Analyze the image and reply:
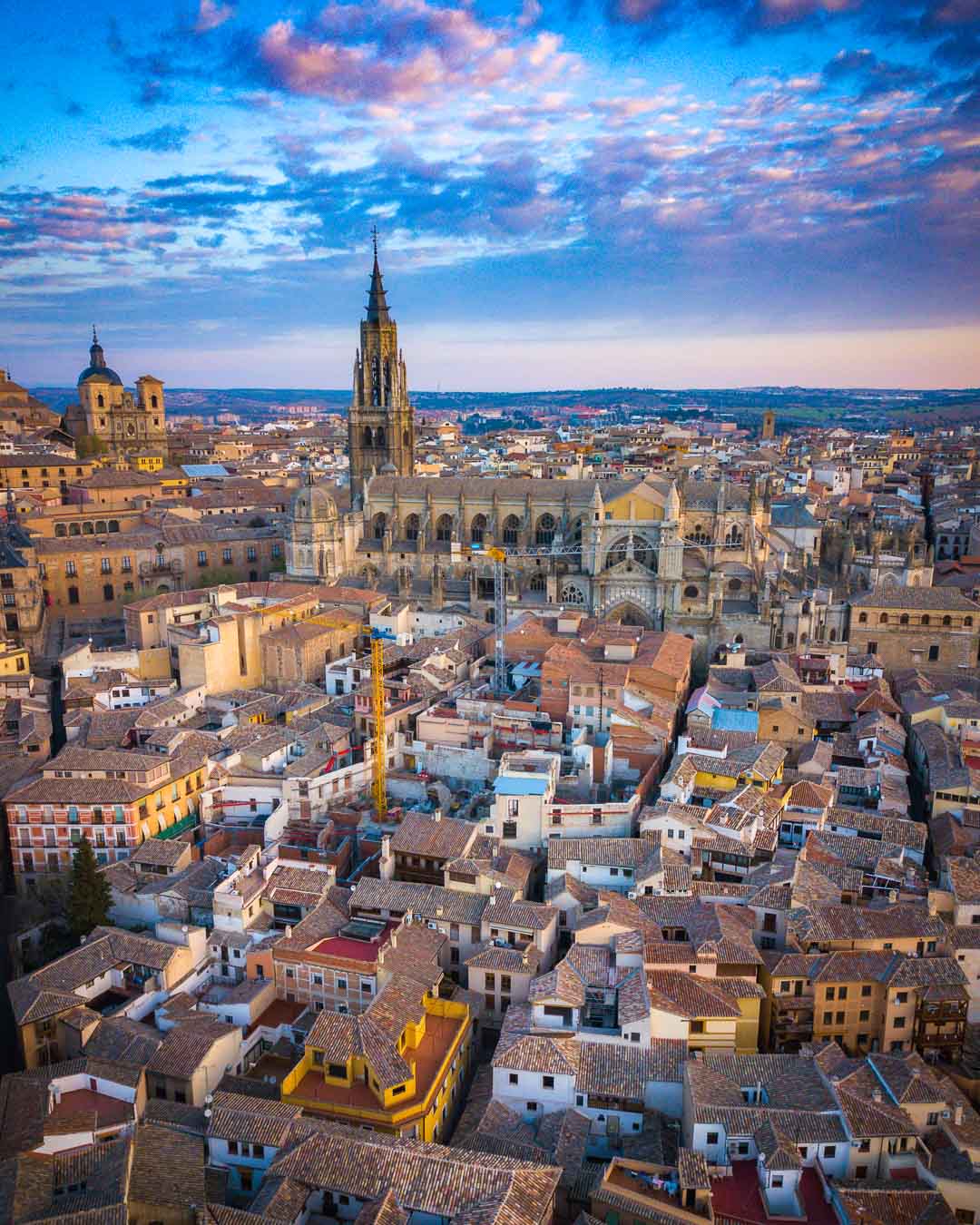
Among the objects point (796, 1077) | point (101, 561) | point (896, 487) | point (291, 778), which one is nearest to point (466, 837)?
point (291, 778)

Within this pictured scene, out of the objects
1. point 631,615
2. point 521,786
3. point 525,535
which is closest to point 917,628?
point 631,615

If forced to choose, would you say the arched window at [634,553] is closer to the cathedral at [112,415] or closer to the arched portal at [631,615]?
the arched portal at [631,615]

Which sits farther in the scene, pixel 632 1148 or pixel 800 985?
pixel 800 985

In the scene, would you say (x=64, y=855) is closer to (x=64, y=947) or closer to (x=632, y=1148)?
(x=64, y=947)

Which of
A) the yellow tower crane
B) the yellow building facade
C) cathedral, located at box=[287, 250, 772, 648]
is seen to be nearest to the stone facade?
cathedral, located at box=[287, 250, 772, 648]

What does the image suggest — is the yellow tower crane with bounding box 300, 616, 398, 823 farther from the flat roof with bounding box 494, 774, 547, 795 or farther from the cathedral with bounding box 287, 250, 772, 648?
the cathedral with bounding box 287, 250, 772, 648

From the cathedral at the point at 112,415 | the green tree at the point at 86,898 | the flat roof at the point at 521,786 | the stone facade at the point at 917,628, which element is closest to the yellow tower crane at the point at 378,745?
the flat roof at the point at 521,786
